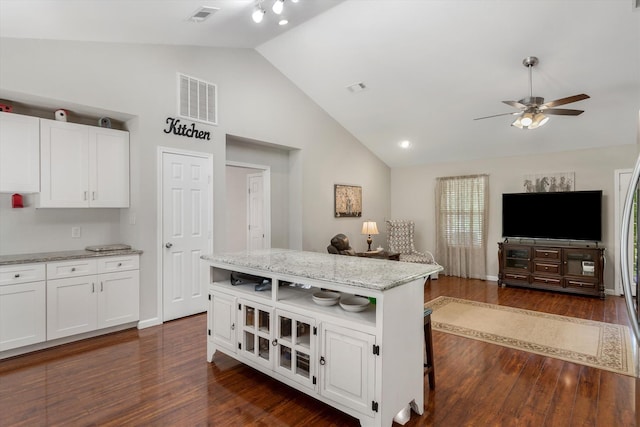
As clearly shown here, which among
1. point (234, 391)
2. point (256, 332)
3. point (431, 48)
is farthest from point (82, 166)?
point (431, 48)

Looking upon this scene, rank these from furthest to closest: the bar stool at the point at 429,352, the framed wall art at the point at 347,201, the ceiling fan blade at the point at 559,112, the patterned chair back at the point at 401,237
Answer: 1. the patterned chair back at the point at 401,237
2. the framed wall art at the point at 347,201
3. the ceiling fan blade at the point at 559,112
4. the bar stool at the point at 429,352

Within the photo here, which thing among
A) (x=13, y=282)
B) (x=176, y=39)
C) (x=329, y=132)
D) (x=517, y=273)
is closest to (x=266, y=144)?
(x=329, y=132)

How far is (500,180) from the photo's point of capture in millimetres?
6562

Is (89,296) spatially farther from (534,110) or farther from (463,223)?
(463,223)

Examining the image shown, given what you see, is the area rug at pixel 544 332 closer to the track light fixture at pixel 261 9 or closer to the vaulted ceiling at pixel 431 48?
the vaulted ceiling at pixel 431 48

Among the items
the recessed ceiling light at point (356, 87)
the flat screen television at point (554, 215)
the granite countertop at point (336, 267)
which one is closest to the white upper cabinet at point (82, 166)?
the granite countertop at point (336, 267)

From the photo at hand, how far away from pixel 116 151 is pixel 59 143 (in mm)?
543

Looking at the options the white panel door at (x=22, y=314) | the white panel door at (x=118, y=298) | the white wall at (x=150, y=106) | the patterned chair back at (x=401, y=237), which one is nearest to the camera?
the white panel door at (x=22, y=314)

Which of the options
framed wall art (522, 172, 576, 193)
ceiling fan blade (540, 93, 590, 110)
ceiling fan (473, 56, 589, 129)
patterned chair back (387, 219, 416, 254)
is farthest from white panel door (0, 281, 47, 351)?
framed wall art (522, 172, 576, 193)

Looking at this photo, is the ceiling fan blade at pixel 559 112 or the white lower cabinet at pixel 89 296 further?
the ceiling fan blade at pixel 559 112

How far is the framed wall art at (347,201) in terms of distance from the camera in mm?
6695

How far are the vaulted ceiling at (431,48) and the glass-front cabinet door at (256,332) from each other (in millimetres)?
2867

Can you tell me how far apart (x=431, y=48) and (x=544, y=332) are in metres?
3.64

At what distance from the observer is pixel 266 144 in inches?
222
